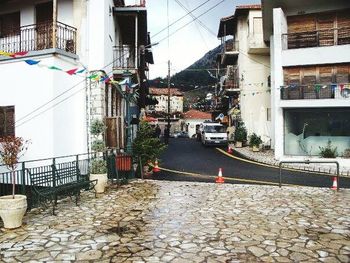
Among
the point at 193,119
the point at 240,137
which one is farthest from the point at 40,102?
the point at 193,119

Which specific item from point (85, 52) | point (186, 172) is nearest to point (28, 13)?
point (85, 52)

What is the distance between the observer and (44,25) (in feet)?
49.6

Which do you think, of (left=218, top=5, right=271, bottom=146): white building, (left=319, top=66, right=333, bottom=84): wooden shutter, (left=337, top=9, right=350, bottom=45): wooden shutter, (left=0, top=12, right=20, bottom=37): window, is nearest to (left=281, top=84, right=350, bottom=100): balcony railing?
(left=319, top=66, right=333, bottom=84): wooden shutter

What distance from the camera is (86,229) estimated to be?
7.96m

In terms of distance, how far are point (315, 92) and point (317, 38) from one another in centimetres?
345

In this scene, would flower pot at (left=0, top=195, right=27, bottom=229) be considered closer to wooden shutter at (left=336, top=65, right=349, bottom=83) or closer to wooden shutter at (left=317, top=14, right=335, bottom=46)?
wooden shutter at (left=336, top=65, right=349, bottom=83)

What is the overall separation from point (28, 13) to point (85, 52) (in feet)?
11.3

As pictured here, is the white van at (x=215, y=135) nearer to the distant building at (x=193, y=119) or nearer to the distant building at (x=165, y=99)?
the distant building at (x=193, y=119)

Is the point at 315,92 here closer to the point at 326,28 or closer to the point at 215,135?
the point at 326,28

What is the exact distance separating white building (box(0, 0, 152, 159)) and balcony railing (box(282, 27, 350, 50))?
395 inches

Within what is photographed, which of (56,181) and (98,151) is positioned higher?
(98,151)

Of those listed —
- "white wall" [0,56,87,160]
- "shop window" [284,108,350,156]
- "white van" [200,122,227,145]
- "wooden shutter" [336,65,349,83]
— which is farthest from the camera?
"white van" [200,122,227,145]

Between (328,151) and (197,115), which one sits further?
(197,115)

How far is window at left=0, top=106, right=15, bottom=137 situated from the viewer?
14313 millimetres
